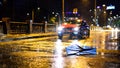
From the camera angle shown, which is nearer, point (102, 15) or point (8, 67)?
point (8, 67)

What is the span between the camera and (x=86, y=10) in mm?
114250

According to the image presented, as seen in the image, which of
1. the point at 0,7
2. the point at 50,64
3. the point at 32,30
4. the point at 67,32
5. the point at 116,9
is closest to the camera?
the point at 50,64

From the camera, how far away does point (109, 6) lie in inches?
5940

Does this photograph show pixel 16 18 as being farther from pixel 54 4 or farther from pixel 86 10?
pixel 86 10

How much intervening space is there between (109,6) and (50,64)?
141m

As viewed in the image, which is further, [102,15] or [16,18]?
[102,15]

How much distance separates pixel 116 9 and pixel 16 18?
10038cm

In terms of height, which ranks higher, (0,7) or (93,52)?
(0,7)

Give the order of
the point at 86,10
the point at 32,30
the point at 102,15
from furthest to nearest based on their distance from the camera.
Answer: the point at 102,15, the point at 86,10, the point at 32,30

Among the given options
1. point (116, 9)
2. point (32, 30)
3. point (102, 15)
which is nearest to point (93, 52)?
point (32, 30)

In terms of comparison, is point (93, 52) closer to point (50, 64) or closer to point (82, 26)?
point (50, 64)

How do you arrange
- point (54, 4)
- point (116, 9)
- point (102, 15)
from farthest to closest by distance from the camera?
point (116, 9) → point (102, 15) → point (54, 4)

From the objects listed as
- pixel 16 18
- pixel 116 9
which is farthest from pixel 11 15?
pixel 116 9

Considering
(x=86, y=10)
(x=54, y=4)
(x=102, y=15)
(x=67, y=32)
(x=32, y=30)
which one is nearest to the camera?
(x=67, y=32)
